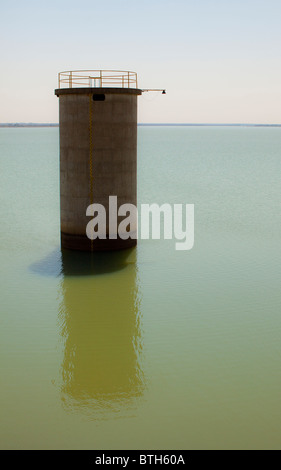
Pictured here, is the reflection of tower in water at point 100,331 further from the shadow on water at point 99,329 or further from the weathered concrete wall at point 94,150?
the weathered concrete wall at point 94,150

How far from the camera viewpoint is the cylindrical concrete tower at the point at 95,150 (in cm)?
1909

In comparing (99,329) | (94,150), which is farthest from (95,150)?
(99,329)

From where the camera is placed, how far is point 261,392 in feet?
35.4

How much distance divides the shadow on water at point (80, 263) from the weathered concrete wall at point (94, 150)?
1.60ft

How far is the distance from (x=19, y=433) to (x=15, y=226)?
17.1m

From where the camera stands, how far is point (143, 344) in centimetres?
1305

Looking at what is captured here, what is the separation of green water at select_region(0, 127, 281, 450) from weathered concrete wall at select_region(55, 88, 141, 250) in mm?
1886

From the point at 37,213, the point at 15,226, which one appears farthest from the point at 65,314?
the point at 37,213

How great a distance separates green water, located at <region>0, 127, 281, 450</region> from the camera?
9.62 meters

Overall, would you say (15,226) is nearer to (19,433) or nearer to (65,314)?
(65,314)

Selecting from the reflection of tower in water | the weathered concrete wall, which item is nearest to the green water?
the reflection of tower in water

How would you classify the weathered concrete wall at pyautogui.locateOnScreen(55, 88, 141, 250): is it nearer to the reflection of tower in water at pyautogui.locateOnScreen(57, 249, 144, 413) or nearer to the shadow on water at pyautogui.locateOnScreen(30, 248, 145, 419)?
the shadow on water at pyautogui.locateOnScreen(30, 248, 145, 419)

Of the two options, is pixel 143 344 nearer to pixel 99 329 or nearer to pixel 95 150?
pixel 99 329

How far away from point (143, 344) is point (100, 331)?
51.6 inches
